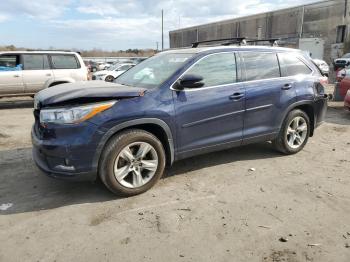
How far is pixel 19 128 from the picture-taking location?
830cm

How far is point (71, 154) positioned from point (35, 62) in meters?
9.20

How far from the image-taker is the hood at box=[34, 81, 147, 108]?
3.94 meters

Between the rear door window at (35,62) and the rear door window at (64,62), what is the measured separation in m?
0.24

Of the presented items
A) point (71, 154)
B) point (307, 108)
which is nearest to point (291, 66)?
point (307, 108)

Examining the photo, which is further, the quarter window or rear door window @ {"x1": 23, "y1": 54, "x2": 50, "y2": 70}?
rear door window @ {"x1": 23, "y1": 54, "x2": 50, "y2": 70}

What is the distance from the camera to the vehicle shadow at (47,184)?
4.20 meters

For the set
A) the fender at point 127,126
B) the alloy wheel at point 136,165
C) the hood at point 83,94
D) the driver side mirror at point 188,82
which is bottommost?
the alloy wheel at point 136,165

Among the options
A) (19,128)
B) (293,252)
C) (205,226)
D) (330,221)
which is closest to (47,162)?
(205,226)

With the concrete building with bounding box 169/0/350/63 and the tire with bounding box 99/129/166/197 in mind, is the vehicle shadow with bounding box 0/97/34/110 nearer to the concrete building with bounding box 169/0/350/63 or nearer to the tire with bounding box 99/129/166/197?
the tire with bounding box 99/129/166/197

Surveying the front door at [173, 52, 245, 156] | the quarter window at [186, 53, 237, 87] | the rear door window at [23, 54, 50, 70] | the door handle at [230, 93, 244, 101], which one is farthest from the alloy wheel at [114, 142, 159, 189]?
the rear door window at [23, 54, 50, 70]

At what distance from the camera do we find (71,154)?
153 inches

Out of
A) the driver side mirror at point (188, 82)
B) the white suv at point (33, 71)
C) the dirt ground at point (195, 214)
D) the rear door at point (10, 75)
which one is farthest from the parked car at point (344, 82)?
the rear door at point (10, 75)

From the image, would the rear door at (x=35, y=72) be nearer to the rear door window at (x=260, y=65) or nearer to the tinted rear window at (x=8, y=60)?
the tinted rear window at (x=8, y=60)

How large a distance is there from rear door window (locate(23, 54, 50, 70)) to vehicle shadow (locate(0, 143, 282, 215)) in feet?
21.6
